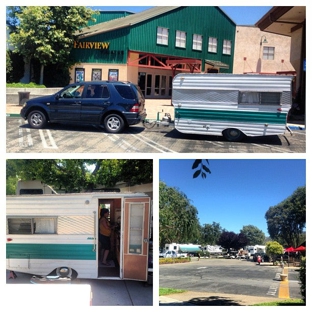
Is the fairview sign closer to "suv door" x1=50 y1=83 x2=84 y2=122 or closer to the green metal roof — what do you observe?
the green metal roof

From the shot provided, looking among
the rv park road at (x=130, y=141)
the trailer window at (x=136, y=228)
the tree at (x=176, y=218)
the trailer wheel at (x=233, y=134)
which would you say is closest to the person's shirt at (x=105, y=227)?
the trailer window at (x=136, y=228)

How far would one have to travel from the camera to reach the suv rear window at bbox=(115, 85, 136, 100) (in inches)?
209

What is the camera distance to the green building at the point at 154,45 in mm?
4844

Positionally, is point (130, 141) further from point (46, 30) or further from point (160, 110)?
point (46, 30)

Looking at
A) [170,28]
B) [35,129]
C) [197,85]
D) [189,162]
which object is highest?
[170,28]

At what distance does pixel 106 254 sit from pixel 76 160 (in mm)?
1078

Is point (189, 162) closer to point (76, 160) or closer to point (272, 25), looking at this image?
point (76, 160)

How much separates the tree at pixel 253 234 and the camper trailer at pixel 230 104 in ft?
3.51

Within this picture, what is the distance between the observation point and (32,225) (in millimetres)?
4910

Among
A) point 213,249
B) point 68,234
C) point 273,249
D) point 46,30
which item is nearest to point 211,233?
point 213,249

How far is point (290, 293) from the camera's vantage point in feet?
15.7

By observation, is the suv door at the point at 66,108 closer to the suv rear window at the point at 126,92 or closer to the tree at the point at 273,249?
the suv rear window at the point at 126,92
